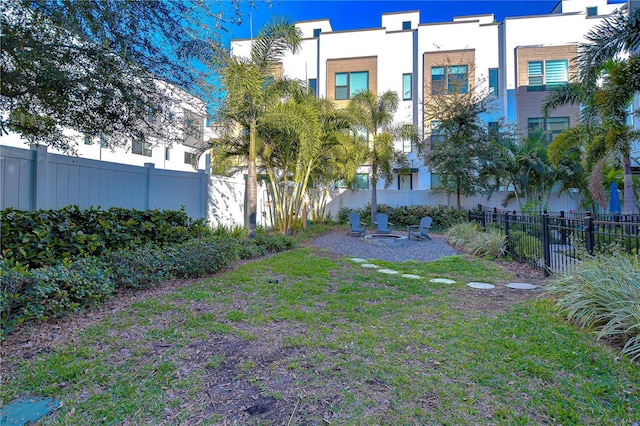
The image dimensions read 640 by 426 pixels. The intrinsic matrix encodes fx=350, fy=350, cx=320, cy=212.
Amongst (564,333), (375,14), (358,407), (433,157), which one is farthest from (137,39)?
(375,14)

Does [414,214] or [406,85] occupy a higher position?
[406,85]

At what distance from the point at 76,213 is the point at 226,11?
3777 mm

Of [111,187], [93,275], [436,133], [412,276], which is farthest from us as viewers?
A: [436,133]

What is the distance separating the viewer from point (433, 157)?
15719mm

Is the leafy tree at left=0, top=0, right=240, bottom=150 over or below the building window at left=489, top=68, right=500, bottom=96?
below

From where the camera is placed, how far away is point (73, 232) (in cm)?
497

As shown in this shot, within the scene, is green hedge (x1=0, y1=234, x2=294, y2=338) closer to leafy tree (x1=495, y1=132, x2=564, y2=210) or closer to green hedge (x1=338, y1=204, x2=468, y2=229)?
green hedge (x1=338, y1=204, x2=468, y2=229)

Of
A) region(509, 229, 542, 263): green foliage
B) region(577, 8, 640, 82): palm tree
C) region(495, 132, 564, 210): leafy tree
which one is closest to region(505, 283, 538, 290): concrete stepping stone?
region(509, 229, 542, 263): green foliage

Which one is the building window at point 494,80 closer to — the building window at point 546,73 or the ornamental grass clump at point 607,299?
the building window at point 546,73

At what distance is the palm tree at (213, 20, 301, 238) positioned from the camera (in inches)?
335

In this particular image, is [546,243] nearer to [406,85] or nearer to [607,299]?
[607,299]

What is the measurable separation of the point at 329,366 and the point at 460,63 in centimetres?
2018

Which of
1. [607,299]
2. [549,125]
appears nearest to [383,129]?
[549,125]

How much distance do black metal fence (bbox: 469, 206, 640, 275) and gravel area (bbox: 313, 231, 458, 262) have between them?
1.78 m
